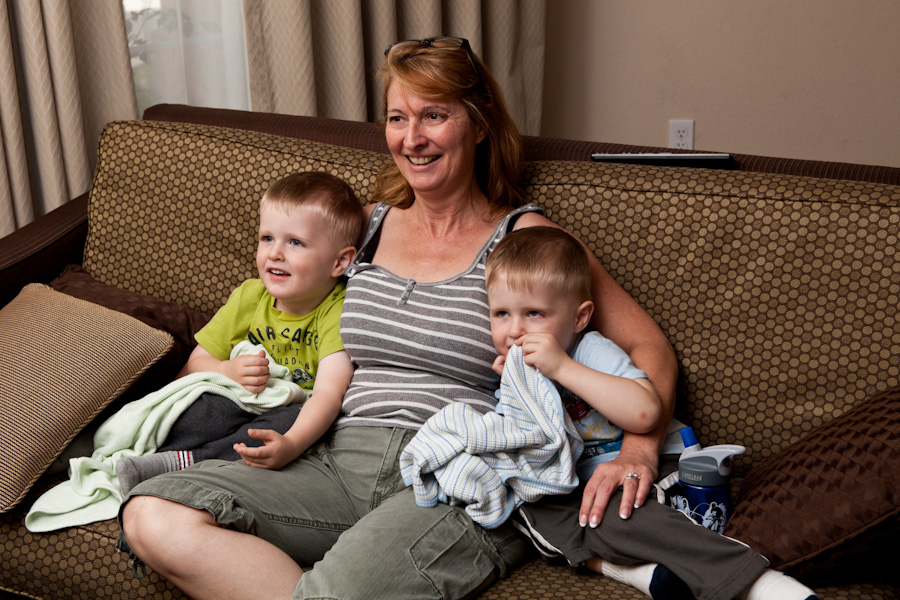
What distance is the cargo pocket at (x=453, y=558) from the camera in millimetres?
1277

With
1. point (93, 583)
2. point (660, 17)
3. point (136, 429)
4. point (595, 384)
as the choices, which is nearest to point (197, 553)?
point (93, 583)

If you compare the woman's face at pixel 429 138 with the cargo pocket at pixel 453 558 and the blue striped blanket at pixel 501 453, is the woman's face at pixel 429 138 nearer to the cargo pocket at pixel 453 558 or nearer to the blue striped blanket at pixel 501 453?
the blue striped blanket at pixel 501 453

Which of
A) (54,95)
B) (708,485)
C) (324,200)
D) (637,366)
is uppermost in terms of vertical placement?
(54,95)

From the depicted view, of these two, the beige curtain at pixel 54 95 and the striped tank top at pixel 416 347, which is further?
the beige curtain at pixel 54 95

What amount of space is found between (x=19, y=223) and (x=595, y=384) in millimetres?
1738

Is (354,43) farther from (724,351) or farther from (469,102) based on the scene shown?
(724,351)

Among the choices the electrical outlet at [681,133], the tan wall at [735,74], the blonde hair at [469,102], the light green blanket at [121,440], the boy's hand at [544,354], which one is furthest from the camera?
the electrical outlet at [681,133]

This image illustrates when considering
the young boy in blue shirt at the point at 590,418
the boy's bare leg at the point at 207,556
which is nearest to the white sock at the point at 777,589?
the young boy in blue shirt at the point at 590,418

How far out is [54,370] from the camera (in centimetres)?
161

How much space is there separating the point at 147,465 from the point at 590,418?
779mm

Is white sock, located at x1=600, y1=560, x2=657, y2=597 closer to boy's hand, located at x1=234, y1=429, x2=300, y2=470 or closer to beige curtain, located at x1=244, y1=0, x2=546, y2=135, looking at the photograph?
boy's hand, located at x1=234, y1=429, x2=300, y2=470

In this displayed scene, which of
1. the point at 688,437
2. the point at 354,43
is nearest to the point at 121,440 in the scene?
the point at 688,437

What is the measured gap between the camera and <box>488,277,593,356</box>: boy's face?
144 centimetres

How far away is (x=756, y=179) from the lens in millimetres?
1628
